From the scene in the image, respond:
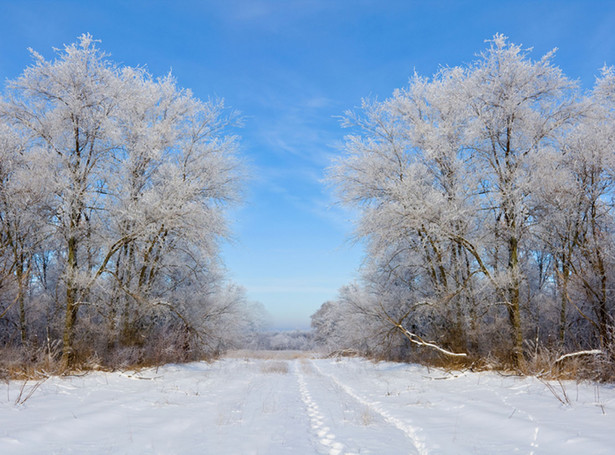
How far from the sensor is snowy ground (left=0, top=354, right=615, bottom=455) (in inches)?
197

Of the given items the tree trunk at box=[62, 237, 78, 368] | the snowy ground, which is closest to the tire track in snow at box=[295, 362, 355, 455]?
the snowy ground

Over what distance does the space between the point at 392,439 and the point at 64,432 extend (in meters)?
4.40

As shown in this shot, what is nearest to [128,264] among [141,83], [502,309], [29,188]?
[29,188]

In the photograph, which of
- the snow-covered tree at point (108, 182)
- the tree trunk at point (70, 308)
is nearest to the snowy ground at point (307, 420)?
the tree trunk at point (70, 308)

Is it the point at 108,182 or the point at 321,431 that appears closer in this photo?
the point at 321,431

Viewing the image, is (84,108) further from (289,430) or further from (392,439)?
(392,439)

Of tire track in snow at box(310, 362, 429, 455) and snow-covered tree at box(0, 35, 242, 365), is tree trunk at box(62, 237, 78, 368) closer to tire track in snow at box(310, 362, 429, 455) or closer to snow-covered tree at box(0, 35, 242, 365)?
snow-covered tree at box(0, 35, 242, 365)

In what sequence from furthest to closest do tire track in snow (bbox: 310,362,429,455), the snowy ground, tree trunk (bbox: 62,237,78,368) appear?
tree trunk (bbox: 62,237,78,368), tire track in snow (bbox: 310,362,429,455), the snowy ground

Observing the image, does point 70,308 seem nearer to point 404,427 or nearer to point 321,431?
point 321,431

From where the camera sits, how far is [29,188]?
12.7 meters

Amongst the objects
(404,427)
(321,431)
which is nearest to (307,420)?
(321,431)

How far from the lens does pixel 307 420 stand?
6.92 m

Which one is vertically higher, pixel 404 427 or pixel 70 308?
pixel 70 308

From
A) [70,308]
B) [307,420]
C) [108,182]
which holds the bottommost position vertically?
[307,420]
